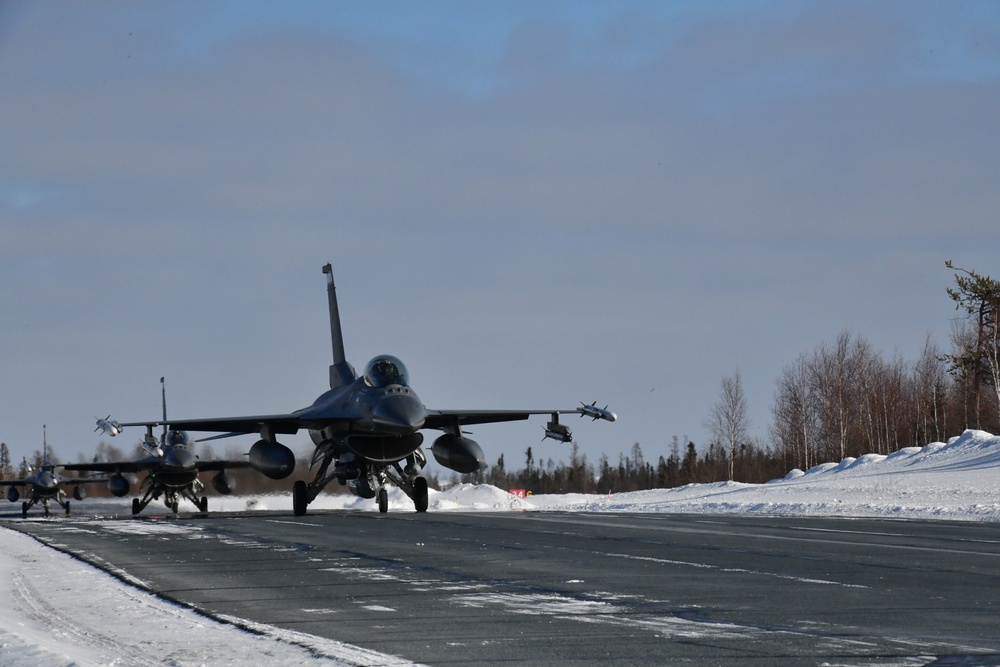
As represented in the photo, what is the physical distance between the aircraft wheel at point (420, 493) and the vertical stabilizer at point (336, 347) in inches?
166

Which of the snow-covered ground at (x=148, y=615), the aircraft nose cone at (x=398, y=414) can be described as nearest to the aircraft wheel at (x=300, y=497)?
the aircraft nose cone at (x=398, y=414)

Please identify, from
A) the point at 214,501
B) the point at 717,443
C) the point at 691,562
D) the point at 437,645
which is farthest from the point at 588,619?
the point at 717,443

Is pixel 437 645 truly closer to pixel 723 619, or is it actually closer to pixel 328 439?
pixel 723 619

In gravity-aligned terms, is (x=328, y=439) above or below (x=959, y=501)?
above

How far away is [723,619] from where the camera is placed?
31.6 feet

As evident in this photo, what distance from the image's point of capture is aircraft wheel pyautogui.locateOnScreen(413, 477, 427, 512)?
36.6 m

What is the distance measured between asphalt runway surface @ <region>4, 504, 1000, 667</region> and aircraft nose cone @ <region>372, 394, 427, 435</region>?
8.01 m

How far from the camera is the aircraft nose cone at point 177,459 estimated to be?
1938 inches

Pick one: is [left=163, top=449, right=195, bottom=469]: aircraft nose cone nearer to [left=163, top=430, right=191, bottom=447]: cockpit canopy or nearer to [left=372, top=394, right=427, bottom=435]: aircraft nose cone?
[left=163, top=430, right=191, bottom=447]: cockpit canopy

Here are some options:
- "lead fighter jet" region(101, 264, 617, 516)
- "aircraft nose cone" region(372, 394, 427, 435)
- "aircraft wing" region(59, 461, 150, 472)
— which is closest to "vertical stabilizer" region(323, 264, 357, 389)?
"lead fighter jet" region(101, 264, 617, 516)

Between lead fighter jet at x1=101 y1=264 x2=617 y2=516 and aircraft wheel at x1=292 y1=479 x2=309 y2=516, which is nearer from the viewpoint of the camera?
lead fighter jet at x1=101 y1=264 x2=617 y2=516

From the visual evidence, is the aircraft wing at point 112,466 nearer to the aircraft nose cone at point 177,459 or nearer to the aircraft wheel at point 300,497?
the aircraft nose cone at point 177,459

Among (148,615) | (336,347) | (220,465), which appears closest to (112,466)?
(220,465)

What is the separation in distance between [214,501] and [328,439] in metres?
20.1
